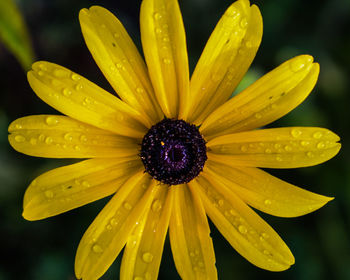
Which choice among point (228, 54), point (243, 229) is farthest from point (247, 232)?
point (228, 54)

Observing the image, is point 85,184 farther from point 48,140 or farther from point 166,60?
point 166,60

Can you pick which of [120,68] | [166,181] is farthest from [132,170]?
[120,68]

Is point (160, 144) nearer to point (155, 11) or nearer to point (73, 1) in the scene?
point (155, 11)

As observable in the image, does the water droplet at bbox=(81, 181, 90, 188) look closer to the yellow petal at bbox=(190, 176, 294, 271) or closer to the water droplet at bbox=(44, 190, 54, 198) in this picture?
the water droplet at bbox=(44, 190, 54, 198)

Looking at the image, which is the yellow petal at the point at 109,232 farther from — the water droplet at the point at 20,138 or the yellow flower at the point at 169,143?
the water droplet at the point at 20,138

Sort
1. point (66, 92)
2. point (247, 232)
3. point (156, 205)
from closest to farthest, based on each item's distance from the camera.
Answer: point (66, 92), point (247, 232), point (156, 205)

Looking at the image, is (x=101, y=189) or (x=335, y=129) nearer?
(x=101, y=189)

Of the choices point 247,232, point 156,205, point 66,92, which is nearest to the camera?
point 66,92
